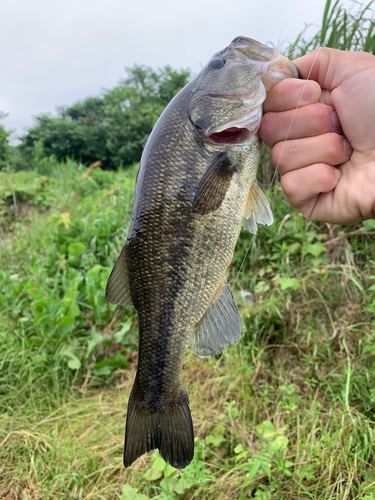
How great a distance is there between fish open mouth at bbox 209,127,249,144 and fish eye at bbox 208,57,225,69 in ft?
1.09

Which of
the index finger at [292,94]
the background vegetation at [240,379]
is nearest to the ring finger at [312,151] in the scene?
the index finger at [292,94]

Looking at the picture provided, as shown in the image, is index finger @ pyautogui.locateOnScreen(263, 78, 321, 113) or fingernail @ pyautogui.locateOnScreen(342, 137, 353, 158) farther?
fingernail @ pyautogui.locateOnScreen(342, 137, 353, 158)

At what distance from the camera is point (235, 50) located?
4.99ft

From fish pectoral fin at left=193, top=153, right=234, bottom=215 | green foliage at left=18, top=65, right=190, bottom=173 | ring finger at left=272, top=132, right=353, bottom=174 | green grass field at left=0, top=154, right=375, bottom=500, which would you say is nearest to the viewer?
fish pectoral fin at left=193, top=153, right=234, bottom=215

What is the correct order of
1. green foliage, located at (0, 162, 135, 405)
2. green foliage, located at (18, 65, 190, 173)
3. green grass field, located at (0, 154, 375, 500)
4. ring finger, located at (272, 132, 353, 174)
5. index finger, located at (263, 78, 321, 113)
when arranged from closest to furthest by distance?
index finger, located at (263, 78, 321, 113) < ring finger, located at (272, 132, 353, 174) < green grass field, located at (0, 154, 375, 500) < green foliage, located at (0, 162, 135, 405) < green foliage, located at (18, 65, 190, 173)

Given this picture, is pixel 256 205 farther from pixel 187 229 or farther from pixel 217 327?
pixel 217 327

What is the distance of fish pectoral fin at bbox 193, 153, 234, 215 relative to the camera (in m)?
1.38

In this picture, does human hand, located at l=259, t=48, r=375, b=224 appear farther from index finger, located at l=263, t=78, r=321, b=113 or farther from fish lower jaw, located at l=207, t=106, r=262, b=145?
fish lower jaw, located at l=207, t=106, r=262, b=145

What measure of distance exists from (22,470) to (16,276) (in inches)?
106

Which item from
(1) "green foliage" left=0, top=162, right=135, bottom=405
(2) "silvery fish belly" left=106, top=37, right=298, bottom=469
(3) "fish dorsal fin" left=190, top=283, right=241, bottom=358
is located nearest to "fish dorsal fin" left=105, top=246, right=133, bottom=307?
(2) "silvery fish belly" left=106, top=37, right=298, bottom=469

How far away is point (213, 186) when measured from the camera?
54.6 inches

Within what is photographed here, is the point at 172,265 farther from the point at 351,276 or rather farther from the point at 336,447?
the point at 351,276

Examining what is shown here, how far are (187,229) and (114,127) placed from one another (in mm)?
29907

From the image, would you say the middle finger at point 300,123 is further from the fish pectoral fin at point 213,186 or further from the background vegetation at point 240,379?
the background vegetation at point 240,379
